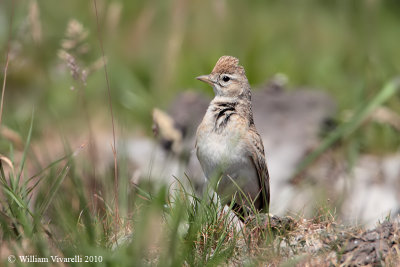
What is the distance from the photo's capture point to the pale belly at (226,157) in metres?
4.67

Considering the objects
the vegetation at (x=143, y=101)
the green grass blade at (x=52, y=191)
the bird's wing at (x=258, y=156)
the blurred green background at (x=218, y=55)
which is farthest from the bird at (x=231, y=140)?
the blurred green background at (x=218, y=55)

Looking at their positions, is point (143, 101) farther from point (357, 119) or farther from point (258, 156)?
point (258, 156)

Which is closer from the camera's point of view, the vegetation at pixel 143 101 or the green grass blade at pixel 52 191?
the vegetation at pixel 143 101

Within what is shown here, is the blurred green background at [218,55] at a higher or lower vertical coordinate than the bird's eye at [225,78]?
higher

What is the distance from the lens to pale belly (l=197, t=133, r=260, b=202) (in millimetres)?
4668

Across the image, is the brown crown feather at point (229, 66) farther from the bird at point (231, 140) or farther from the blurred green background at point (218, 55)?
the blurred green background at point (218, 55)

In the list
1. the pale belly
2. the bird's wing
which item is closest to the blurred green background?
the bird's wing

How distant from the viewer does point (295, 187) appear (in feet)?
24.9

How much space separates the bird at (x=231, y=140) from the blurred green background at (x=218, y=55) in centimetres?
220

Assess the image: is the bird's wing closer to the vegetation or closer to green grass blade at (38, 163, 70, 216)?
the vegetation

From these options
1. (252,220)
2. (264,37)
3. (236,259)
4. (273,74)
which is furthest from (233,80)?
(264,37)

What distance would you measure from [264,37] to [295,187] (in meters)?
2.90

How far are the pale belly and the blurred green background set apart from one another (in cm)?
264

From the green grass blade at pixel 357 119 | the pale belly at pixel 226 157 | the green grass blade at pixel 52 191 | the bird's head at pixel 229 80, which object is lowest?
the green grass blade at pixel 52 191
